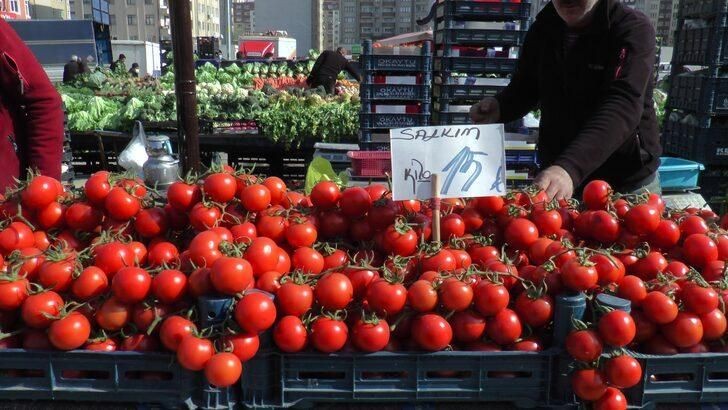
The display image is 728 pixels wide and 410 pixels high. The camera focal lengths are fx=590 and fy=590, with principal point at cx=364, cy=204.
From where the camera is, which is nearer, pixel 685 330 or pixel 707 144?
pixel 685 330

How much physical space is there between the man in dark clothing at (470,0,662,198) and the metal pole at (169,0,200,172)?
2.13 metres

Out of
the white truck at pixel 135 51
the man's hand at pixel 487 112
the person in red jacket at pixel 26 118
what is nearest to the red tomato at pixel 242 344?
the person in red jacket at pixel 26 118

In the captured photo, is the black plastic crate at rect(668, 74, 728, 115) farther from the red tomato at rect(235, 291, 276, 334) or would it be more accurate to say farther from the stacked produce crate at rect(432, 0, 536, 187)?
the red tomato at rect(235, 291, 276, 334)

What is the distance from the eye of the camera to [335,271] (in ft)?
5.44

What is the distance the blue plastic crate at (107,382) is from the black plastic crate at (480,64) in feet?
15.8

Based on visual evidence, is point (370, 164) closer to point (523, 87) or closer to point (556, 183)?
point (523, 87)

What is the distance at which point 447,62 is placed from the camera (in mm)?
5812

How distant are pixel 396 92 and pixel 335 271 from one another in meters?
4.44

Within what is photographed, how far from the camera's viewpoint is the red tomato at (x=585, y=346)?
141cm

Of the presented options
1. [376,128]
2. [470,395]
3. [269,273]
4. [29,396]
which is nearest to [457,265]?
[470,395]

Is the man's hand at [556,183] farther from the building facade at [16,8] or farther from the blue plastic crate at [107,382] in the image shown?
the building facade at [16,8]

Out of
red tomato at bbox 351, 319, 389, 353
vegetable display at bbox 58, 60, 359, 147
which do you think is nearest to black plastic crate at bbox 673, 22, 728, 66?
vegetable display at bbox 58, 60, 359, 147

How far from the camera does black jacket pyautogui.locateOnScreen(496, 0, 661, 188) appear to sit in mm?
2240

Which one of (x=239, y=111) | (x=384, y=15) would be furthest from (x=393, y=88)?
(x=384, y=15)
